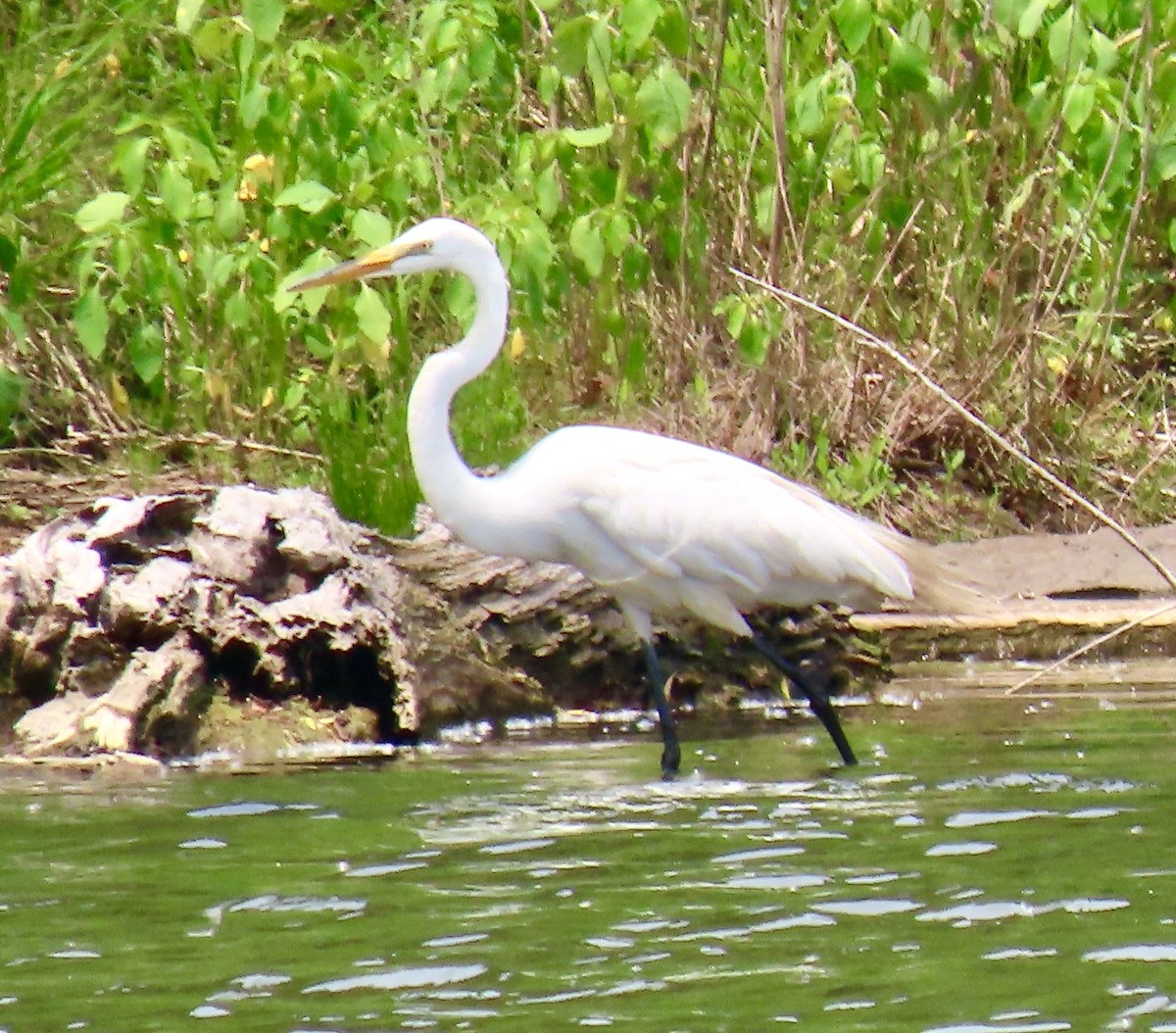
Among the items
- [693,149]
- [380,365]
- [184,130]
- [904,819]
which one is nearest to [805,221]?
[693,149]

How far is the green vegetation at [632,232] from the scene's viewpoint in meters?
8.36

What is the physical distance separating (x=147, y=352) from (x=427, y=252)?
2899 mm

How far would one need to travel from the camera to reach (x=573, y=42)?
24.5 feet

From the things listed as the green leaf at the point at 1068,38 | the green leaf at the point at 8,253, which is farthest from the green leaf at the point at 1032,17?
the green leaf at the point at 8,253

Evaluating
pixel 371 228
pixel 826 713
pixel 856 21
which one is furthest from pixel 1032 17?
pixel 826 713

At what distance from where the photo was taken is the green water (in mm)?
3525

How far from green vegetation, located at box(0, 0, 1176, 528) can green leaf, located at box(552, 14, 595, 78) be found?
24.3 inches

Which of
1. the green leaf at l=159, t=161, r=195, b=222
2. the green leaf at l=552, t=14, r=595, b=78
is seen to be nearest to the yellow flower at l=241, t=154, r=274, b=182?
the green leaf at l=159, t=161, r=195, b=222

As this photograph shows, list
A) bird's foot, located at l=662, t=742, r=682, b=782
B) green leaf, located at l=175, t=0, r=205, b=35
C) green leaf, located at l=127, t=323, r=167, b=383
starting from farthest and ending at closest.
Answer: green leaf, located at l=127, t=323, r=167, b=383 → green leaf, located at l=175, t=0, r=205, b=35 → bird's foot, located at l=662, t=742, r=682, b=782

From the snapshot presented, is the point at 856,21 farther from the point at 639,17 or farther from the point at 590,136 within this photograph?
the point at 590,136

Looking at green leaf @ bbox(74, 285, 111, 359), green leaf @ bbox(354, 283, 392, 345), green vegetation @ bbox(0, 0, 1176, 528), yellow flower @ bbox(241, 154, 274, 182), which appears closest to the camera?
green leaf @ bbox(354, 283, 392, 345)

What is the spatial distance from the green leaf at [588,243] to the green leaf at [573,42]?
2.46ft

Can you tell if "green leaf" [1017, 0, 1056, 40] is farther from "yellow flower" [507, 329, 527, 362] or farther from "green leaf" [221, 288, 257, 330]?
"green leaf" [221, 288, 257, 330]

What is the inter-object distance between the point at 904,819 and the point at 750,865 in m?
0.64
